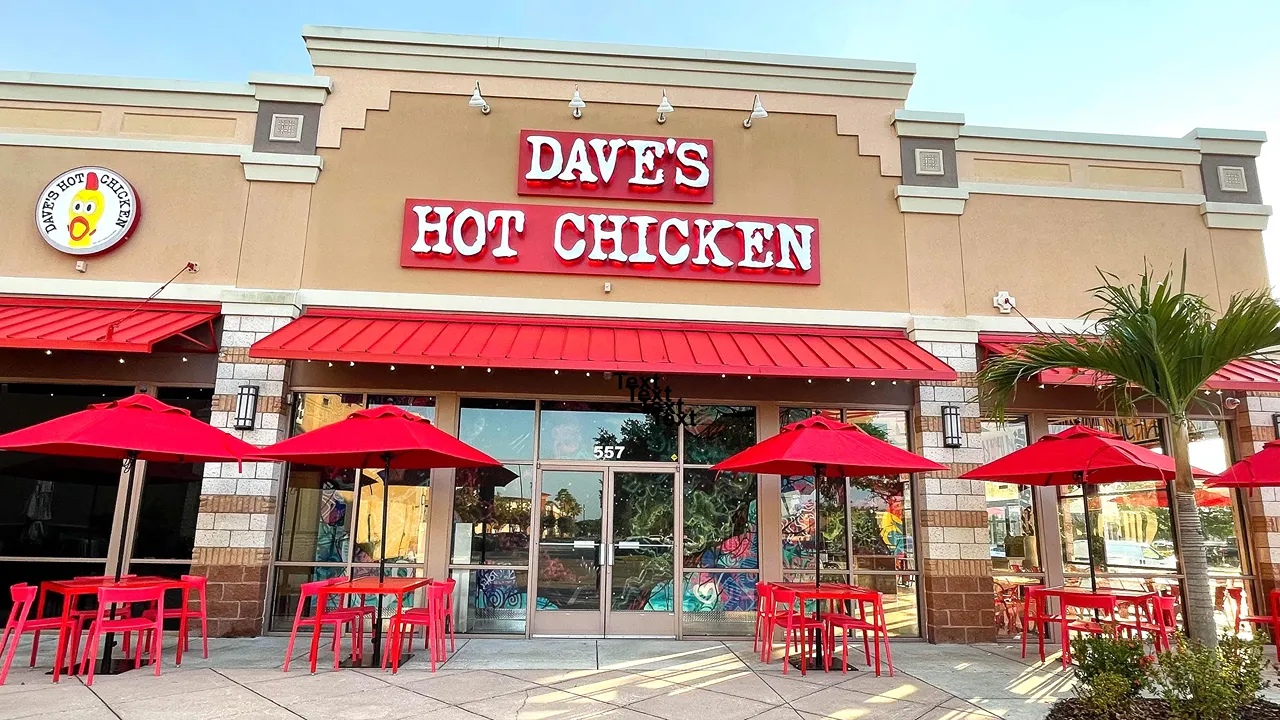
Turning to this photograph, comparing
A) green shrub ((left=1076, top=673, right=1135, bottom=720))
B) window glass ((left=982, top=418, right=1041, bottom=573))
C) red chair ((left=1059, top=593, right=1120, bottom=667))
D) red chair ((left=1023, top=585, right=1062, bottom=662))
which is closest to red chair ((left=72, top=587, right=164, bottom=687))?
green shrub ((left=1076, top=673, right=1135, bottom=720))

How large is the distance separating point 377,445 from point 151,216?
221 inches

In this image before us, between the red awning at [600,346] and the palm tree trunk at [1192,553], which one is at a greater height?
the red awning at [600,346]

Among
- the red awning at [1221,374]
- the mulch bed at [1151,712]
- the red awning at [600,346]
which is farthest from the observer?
the red awning at [1221,374]

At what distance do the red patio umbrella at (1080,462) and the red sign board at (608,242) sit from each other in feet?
11.4

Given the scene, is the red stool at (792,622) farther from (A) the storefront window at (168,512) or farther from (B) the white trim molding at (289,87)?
(B) the white trim molding at (289,87)

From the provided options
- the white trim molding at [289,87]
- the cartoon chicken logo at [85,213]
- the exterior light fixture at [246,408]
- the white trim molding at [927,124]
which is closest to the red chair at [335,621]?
the exterior light fixture at [246,408]

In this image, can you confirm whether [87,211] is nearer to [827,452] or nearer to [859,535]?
[827,452]

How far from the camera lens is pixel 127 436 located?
21.8ft

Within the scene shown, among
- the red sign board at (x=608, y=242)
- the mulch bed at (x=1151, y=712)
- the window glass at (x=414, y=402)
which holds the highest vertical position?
the red sign board at (x=608, y=242)

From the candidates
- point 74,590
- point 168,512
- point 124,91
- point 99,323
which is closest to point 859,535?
point 74,590

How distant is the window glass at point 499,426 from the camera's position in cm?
959

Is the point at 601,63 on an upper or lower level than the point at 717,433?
upper

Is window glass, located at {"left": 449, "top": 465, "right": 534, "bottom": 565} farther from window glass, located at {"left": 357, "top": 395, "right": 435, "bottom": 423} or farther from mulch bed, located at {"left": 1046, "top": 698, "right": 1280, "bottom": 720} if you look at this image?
mulch bed, located at {"left": 1046, "top": 698, "right": 1280, "bottom": 720}

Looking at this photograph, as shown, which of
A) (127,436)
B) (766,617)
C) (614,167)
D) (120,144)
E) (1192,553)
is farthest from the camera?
(614,167)
